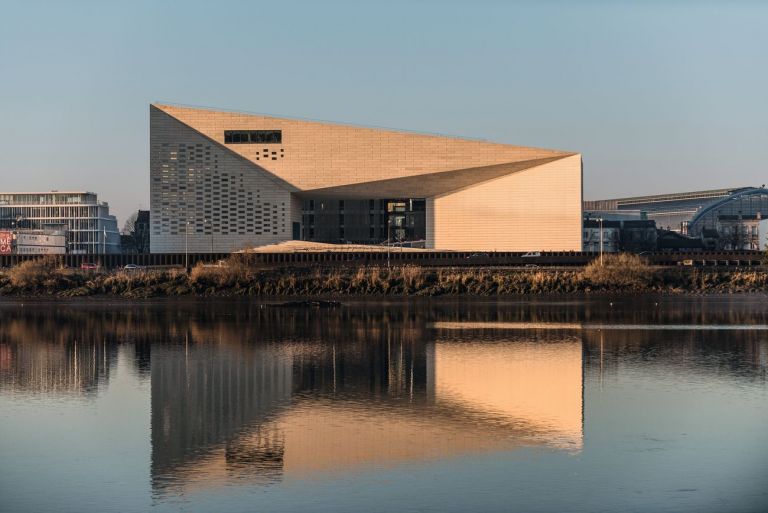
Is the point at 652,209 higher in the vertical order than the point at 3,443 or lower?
higher

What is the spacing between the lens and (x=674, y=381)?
91.7ft

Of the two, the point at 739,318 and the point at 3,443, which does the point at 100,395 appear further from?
the point at 739,318

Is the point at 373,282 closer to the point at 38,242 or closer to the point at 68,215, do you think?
the point at 38,242

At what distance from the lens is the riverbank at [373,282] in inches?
2694

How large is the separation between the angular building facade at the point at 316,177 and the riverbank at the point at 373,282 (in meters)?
23.6

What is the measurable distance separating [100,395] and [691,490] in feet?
52.3

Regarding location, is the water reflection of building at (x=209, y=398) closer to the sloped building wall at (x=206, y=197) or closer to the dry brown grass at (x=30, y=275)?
the dry brown grass at (x=30, y=275)

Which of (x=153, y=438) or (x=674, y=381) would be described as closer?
(x=153, y=438)

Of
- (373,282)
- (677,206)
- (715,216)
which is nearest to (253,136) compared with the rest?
(373,282)

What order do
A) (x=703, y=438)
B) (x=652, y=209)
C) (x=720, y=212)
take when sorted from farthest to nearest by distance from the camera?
(x=652, y=209) < (x=720, y=212) < (x=703, y=438)

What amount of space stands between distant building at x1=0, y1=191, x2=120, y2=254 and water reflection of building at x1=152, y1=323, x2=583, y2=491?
422 ft

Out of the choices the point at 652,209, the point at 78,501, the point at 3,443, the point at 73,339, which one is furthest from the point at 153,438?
the point at 652,209

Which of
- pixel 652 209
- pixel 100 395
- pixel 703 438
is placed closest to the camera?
pixel 703 438

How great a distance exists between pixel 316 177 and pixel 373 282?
2836 cm
